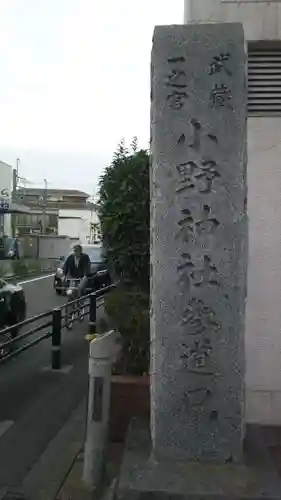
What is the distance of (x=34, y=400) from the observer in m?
7.28

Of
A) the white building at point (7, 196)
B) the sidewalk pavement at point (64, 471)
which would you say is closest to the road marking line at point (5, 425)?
the sidewalk pavement at point (64, 471)

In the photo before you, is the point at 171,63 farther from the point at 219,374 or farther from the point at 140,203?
the point at 140,203

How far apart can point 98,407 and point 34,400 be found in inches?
118

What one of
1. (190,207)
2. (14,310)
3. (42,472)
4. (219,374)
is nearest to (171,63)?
(190,207)

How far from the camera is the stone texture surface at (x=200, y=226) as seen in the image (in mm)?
3998

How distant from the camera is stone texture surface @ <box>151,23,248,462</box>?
3998mm

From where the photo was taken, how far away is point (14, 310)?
1059 cm

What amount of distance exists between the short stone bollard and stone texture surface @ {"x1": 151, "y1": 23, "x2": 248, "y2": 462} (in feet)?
1.78

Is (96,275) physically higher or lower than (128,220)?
lower

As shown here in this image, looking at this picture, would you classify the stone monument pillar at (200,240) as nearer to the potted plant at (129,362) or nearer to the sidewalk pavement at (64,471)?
the sidewalk pavement at (64,471)

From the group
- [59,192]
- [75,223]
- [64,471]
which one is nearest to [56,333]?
[64,471]

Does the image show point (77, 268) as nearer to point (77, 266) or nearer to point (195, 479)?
point (77, 266)

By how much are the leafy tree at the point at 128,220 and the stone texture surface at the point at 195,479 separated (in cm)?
309

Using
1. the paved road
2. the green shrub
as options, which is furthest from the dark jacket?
the green shrub
